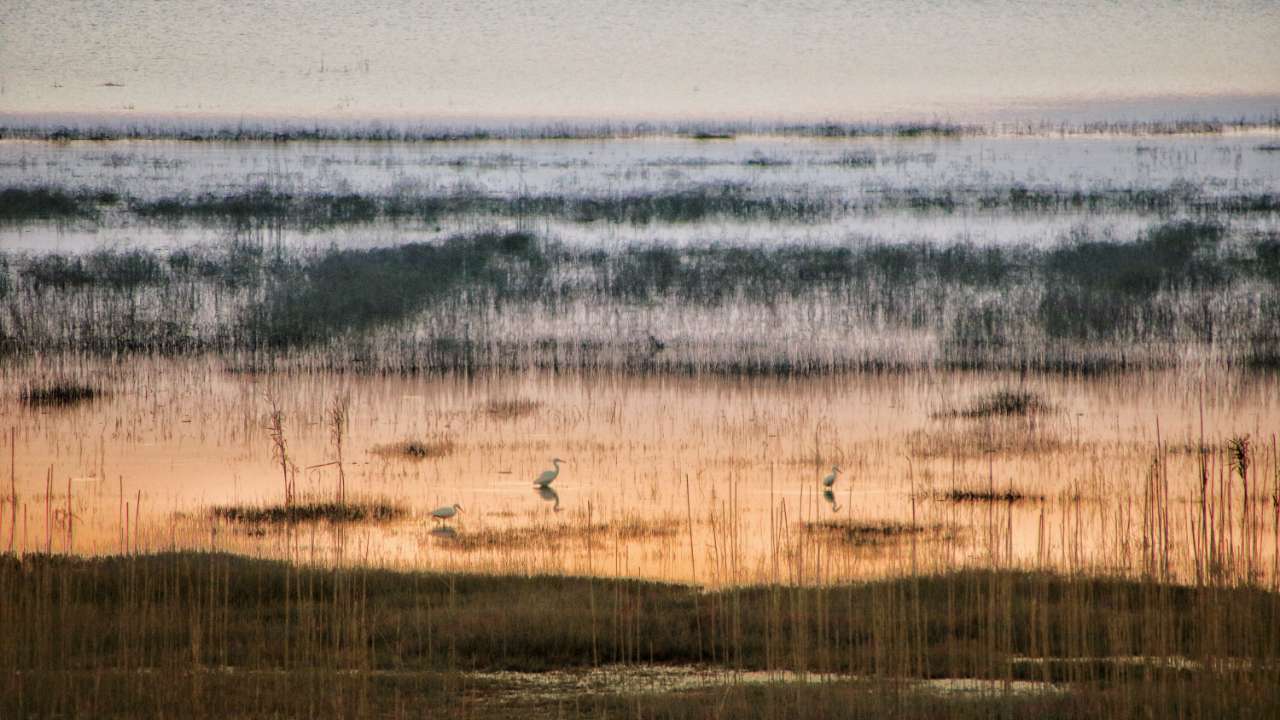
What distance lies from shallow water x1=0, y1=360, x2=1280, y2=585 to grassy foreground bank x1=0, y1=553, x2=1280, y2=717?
13.6 inches

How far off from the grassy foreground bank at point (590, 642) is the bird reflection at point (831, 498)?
2.17 metres

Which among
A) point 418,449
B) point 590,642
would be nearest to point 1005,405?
point 418,449

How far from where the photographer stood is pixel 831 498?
13211 millimetres

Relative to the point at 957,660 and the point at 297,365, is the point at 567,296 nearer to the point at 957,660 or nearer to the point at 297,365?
the point at 297,365

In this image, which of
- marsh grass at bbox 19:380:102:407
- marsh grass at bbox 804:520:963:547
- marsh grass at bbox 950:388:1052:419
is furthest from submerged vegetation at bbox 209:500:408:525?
marsh grass at bbox 950:388:1052:419

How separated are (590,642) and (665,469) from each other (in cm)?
490

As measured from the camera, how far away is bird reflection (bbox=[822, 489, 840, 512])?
12.9 m

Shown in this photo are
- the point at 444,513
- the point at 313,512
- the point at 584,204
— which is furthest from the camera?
the point at 584,204

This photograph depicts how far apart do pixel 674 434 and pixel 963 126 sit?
47.9 m

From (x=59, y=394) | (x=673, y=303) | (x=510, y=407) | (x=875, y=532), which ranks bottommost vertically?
(x=875, y=532)

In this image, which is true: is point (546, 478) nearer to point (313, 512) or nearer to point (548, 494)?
point (548, 494)

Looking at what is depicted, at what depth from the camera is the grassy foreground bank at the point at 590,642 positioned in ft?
27.1

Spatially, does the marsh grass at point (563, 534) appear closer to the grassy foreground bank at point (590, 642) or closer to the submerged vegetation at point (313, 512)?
the submerged vegetation at point (313, 512)

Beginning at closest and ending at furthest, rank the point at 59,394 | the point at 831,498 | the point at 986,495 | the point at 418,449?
the point at 831,498, the point at 986,495, the point at 418,449, the point at 59,394
